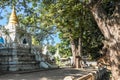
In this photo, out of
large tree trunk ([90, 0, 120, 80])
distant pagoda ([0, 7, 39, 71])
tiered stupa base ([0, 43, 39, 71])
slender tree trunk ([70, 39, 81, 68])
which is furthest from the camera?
slender tree trunk ([70, 39, 81, 68])

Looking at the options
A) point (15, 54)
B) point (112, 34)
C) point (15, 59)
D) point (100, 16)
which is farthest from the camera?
point (15, 54)

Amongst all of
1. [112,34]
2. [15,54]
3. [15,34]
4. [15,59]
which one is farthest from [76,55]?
[112,34]

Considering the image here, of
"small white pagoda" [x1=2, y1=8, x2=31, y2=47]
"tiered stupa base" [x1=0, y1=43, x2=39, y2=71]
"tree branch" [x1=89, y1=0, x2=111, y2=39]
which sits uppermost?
"small white pagoda" [x1=2, y1=8, x2=31, y2=47]

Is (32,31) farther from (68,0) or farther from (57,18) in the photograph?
(68,0)

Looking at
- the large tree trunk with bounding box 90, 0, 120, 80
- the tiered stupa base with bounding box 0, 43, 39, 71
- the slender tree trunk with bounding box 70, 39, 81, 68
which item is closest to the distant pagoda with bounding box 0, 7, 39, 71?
the tiered stupa base with bounding box 0, 43, 39, 71

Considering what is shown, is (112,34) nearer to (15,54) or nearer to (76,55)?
(15,54)

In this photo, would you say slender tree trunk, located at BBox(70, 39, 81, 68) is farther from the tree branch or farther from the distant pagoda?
the tree branch

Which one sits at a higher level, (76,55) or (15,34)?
(15,34)

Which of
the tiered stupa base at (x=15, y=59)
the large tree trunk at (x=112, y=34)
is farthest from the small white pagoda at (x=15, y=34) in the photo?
the large tree trunk at (x=112, y=34)

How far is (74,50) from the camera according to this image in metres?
32.3

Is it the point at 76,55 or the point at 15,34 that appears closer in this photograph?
the point at 15,34

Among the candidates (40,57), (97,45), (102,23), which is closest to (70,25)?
(40,57)

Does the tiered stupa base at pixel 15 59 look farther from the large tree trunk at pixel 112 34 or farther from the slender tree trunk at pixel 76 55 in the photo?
the large tree trunk at pixel 112 34

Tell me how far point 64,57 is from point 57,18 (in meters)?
22.4
